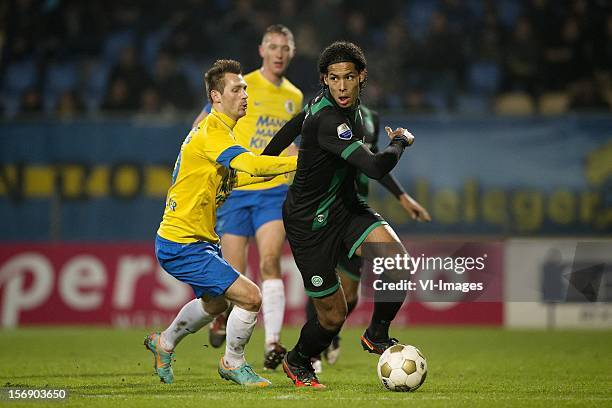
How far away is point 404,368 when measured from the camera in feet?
21.7

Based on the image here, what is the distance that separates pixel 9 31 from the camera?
603 inches

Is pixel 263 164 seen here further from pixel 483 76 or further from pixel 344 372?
pixel 483 76

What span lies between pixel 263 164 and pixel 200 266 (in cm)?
86

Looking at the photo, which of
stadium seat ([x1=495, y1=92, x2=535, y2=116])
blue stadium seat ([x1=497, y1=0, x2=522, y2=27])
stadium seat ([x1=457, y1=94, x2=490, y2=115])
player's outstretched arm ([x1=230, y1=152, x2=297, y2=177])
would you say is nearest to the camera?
player's outstretched arm ([x1=230, y1=152, x2=297, y2=177])

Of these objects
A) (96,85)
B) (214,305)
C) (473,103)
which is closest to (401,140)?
(214,305)

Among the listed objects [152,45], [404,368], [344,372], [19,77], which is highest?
[152,45]

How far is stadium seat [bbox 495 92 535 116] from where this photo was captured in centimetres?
1421

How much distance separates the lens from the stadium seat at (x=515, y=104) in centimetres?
1421

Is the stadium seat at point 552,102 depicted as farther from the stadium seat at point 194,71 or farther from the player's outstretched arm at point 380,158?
the player's outstretched arm at point 380,158

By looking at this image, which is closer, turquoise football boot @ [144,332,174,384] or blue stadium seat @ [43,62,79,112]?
turquoise football boot @ [144,332,174,384]

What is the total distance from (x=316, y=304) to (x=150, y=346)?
139cm

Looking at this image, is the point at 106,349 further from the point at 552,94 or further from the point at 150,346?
the point at 552,94

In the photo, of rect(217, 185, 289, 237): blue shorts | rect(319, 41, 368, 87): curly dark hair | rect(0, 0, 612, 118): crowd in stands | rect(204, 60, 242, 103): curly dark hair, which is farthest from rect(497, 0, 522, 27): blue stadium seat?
rect(319, 41, 368, 87): curly dark hair

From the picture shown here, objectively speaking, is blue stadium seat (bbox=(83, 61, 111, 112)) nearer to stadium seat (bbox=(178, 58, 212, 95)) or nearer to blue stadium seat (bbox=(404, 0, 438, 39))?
stadium seat (bbox=(178, 58, 212, 95))
